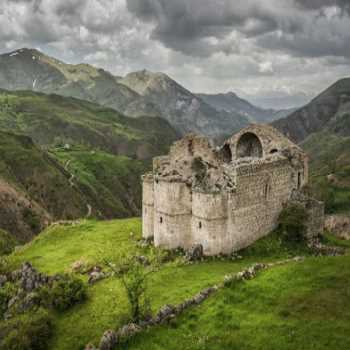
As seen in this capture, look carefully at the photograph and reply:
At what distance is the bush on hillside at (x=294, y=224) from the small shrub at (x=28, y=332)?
22622 mm

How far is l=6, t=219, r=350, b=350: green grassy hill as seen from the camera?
23062 millimetres

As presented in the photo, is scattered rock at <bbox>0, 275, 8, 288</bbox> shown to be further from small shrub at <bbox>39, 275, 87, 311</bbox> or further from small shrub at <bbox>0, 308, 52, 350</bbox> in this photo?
small shrub at <bbox>0, 308, 52, 350</bbox>

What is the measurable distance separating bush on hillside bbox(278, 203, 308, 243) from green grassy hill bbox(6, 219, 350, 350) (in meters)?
2.74

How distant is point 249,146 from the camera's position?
5175cm

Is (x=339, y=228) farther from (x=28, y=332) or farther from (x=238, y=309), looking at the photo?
(x=28, y=332)

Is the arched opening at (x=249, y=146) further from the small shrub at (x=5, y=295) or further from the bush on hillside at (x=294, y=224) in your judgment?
the small shrub at (x=5, y=295)

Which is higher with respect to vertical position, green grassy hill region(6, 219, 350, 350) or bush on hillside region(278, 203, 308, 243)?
bush on hillside region(278, 203, 308, 243)

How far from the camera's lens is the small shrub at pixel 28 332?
88.2 ft

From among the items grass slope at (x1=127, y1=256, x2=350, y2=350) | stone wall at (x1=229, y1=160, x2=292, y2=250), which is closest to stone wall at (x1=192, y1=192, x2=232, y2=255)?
stone wall at (x1=229, y1=160, x2=292, y2=250)

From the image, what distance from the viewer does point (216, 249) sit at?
3812 centimetres

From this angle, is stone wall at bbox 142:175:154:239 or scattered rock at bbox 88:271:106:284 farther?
stone wall at bbox 142:175:154:239

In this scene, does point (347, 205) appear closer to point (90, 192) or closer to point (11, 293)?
point (90, 192)

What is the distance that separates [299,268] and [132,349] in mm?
12703

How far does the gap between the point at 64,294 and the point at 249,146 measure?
93.3 feet
